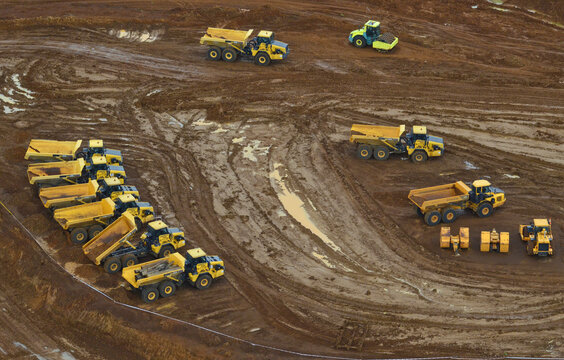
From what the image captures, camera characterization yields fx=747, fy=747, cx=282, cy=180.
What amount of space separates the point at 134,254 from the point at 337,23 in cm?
2611

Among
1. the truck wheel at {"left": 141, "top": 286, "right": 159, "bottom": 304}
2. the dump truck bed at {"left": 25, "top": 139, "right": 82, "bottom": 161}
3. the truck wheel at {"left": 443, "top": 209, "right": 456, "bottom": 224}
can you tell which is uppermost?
the truck wheel at {"left": 443, "top": 209, "right": 456, "bottom": 224}

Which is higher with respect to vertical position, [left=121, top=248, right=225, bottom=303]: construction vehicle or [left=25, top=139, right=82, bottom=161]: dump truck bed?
[left=25, top=139, right=82, bottom=161]: dump truck bed

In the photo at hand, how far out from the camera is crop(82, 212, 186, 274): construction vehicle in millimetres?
26500

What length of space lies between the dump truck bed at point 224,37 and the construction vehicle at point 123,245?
1804cm

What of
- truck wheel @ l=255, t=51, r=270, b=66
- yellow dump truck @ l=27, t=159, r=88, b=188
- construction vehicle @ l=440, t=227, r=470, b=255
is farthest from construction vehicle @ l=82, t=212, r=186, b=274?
truck wheel @ l=255, t=51, r=270, b=66

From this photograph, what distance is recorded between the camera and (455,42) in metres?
45.2

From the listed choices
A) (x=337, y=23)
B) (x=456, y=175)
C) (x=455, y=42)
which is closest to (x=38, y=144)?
(x=456, y=175)

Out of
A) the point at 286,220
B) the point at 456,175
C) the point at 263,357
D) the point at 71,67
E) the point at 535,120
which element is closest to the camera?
the point at 263,357

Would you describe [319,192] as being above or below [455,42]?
below

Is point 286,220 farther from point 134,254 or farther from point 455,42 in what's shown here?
point 455,42

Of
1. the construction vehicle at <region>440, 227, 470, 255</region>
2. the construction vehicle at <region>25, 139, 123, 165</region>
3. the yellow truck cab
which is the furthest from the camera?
the construction vehicle at <region>25, 139, 123, 165</region>

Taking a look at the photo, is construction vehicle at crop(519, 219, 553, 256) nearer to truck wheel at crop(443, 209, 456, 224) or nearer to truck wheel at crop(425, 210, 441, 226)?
truck wheel at crop(443, 209, 456, 224)

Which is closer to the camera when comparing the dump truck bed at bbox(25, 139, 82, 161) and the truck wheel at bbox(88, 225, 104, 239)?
the truck wheel at bbox(88, 225, 104, 239)

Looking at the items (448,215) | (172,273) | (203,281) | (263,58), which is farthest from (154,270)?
(263,58)
